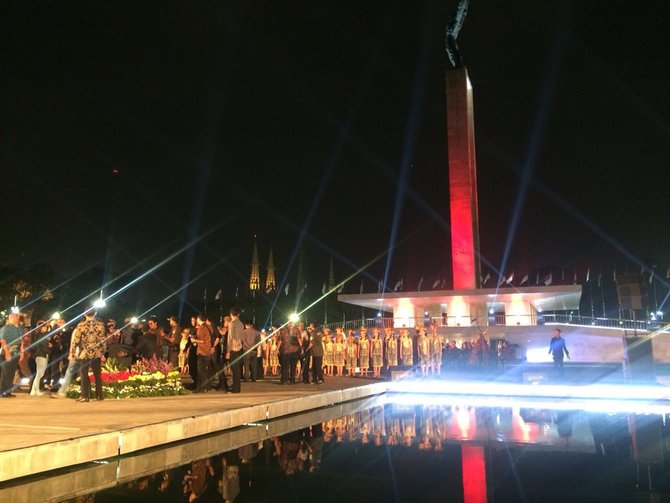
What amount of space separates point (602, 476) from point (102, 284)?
175 feet

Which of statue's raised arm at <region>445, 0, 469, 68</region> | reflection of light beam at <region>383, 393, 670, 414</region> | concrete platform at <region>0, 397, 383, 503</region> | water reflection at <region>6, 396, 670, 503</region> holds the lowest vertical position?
reflection of light beam at <region>383, 393, 670, 414</region>

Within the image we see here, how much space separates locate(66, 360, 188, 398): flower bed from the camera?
10680 mm

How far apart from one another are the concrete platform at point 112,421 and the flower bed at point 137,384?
1.48 ft

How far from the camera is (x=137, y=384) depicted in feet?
35.7

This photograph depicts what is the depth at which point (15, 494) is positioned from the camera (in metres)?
4.72

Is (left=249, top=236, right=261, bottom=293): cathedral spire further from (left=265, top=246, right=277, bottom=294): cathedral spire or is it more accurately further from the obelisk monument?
the obelisk monument

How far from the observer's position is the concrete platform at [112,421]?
216 inches

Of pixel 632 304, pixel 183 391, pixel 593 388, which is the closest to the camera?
pixel 183 391

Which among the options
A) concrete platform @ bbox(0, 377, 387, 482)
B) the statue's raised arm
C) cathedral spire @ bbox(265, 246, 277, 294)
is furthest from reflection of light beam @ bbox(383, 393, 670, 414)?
cathedral spire @ bbox(265, 246, 277, 294)

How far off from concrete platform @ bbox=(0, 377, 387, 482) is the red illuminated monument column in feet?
73.4

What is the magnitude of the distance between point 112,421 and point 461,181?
1156 inches

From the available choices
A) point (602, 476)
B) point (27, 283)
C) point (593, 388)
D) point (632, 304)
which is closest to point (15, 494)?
point (602, 476)

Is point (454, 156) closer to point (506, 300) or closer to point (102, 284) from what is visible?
point (506, 300)

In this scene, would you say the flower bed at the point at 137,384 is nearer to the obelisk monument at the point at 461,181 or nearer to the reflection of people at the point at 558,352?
the reflection of people at the point at 558,352
